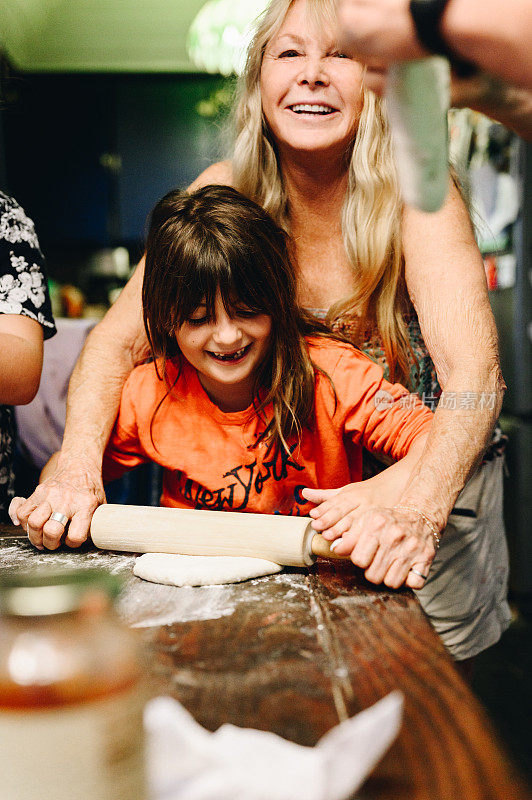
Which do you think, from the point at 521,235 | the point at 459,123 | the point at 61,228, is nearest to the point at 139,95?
the point at 61,228

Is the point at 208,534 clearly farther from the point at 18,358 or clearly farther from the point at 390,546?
the point at 18,358

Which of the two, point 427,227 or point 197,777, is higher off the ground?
point 427,227

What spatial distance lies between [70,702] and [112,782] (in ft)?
0.16

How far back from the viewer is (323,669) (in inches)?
21.9

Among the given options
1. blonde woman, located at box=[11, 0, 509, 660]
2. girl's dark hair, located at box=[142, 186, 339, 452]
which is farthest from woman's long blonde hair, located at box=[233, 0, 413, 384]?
girl's dark hair, located at box=[142, 186, 339, 452]

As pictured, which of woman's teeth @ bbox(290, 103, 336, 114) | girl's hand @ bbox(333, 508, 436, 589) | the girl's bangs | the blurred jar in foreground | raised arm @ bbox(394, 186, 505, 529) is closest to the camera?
the blurred jar in foreground

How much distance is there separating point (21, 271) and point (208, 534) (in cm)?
64

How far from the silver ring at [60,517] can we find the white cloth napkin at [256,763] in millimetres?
604

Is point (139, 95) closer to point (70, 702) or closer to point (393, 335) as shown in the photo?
point (393, 335)

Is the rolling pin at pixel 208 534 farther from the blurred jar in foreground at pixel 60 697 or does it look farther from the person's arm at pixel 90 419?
the blurred jar in foreground at pixel 60 697

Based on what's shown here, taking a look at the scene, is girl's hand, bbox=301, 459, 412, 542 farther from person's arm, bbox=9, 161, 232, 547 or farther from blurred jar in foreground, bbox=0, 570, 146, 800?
blurred jar in foreground, bbox=0, 570, 146, 800

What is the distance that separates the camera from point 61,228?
Answer: 4.95m

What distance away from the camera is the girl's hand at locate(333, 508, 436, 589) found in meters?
0.79

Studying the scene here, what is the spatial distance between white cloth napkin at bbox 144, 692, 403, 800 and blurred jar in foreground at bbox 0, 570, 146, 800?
0.14 feet
